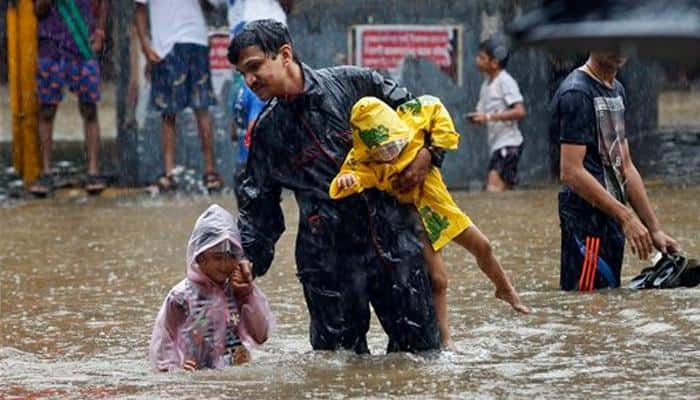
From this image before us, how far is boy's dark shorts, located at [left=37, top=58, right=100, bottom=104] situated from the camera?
1410cm

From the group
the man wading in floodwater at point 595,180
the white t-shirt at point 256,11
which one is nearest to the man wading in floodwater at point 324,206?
the man wading in floodwater at point 595,180

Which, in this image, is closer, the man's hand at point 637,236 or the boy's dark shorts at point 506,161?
the man's hand at point 637,236

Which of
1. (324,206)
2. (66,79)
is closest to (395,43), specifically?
(66,79)

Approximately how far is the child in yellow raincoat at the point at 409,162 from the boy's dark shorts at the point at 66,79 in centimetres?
854

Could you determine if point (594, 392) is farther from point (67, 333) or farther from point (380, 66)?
point (380, 66)

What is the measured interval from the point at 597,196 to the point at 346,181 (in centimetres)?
212

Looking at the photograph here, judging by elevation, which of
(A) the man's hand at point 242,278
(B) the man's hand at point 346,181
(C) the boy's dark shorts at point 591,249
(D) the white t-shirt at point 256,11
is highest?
(D) the white t-shirt at point 256,11

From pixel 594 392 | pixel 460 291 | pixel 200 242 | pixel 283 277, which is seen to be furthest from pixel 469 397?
pixel 283 277

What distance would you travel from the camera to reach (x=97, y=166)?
14.2 meters

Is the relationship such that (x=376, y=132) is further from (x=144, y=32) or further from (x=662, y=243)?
(x=144, y=32)

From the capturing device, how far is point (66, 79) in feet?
46.4

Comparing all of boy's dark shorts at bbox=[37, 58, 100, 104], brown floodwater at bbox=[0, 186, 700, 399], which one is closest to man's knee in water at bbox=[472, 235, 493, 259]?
brown floodwater at bbox=[0, 186, 700, 399]

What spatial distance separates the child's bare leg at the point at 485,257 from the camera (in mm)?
5988

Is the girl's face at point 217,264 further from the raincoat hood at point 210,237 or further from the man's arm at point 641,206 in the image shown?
the man's arm at point 641,206
